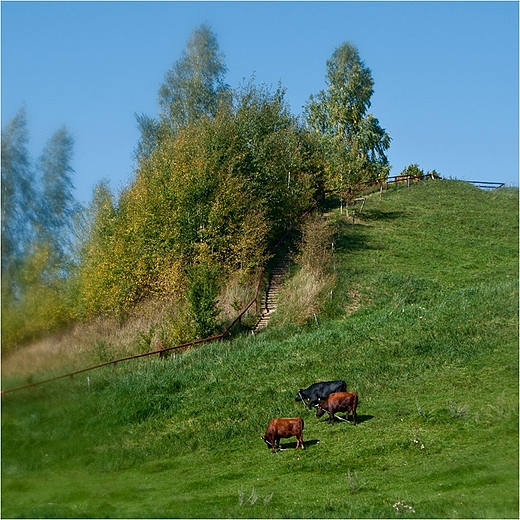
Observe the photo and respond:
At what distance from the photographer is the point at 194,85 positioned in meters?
52.8

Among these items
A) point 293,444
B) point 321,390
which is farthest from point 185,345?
point 293,444

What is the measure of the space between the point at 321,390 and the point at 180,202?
17.9 metres

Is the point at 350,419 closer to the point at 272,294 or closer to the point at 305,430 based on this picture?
the point at 305,430

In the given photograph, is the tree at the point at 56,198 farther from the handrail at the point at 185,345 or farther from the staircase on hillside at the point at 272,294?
the staircase on hillside at the point at 272,294

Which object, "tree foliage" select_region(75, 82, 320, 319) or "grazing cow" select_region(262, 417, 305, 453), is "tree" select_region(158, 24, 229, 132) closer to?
"tree foliage" select_region(75, 82, 320, 319)

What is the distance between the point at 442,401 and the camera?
2288 cm

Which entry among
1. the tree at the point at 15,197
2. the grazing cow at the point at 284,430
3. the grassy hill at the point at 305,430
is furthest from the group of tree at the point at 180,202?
the grazing cow at the point at 284,430

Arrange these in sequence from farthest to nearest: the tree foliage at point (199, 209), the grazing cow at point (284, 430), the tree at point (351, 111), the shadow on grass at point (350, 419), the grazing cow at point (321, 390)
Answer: the tree at point (351, 111)
the tree foliage at point (199, 209)
the grazing cow at point (321, 390)
the shadow on grass at point (350, 419)
the grazing cow at point (284, 430)

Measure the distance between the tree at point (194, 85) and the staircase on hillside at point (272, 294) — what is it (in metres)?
11.9

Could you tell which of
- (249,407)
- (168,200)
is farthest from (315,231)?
(249,407)

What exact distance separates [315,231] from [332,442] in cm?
2466

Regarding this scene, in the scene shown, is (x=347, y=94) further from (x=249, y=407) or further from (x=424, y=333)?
(x=249, y=407)

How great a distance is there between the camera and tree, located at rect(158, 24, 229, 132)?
52281 millimetres

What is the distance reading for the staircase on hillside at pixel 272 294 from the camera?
3762 centimetres
